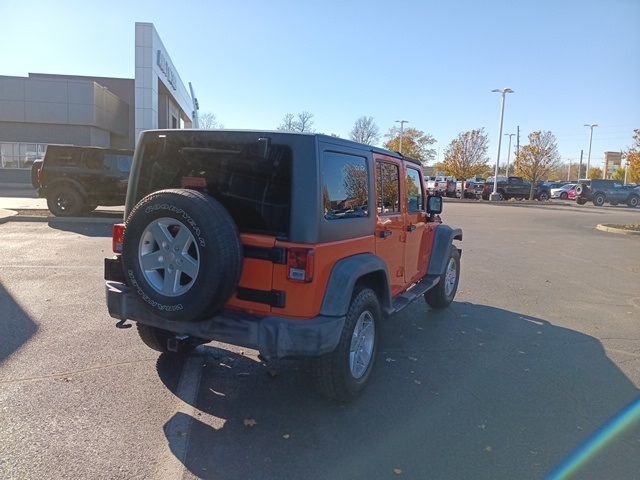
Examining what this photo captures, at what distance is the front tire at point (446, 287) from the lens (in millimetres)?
Result: 6395

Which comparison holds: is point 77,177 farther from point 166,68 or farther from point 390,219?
point 166,68

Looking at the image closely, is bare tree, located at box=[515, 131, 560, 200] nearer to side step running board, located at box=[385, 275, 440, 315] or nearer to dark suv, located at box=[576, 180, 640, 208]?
dark suv, located at box=[576, 180, 640, 208]

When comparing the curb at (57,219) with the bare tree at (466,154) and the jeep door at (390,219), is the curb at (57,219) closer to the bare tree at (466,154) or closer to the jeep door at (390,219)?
the jeep door at (390,219)

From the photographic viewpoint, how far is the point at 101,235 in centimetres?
1176

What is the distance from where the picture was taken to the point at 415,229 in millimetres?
5332

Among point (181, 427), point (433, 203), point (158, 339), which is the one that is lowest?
point (181, 427)

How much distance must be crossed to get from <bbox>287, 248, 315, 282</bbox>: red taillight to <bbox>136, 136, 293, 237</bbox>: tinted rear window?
0.51 ft

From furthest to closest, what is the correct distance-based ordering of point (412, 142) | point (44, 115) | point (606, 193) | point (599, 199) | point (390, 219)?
point (412, 142) → point (599, 199) → point (606, 193) → point (44, 115) → point (390, 219)

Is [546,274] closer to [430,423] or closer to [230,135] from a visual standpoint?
[430,423]

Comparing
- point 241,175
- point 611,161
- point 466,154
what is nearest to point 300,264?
point 241,175

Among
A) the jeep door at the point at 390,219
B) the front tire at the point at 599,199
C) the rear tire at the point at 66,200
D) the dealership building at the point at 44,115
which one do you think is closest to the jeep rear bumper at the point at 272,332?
the jeep door at the point at 390,219

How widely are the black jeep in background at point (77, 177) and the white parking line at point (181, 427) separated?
10831 millimetres

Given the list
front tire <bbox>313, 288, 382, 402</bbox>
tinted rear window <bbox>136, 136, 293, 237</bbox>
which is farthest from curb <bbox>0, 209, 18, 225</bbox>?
front tire <bbox>313, 288, 382, 402</bbox>

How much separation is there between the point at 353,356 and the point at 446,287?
302 centimetres
